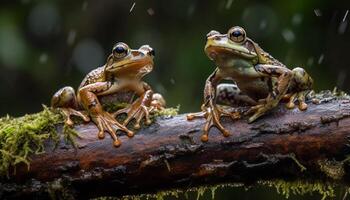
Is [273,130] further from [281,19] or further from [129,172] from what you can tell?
Answer: [281,19]

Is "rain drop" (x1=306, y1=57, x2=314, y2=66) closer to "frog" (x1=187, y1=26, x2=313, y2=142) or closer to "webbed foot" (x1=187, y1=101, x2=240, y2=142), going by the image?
"frog" (x1=187, y1=26, x2=313, y2=142)

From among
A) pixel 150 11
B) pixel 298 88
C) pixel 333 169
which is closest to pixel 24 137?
pixel 298 88

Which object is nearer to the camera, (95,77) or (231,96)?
(231,96)

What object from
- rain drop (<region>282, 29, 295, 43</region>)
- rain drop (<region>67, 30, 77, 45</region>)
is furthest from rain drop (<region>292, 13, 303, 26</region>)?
rain drop (<region>67, 30, 77, 45</region>)

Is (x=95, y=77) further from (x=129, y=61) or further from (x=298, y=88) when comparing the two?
(x=298, y=88)

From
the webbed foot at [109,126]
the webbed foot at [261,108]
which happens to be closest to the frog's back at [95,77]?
the webbed foot at [109,126]

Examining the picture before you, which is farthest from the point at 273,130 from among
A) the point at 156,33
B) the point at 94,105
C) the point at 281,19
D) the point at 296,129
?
the point at 156,33

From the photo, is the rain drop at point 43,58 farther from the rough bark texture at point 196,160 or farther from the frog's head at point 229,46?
the rough bark texture at point 196,160
